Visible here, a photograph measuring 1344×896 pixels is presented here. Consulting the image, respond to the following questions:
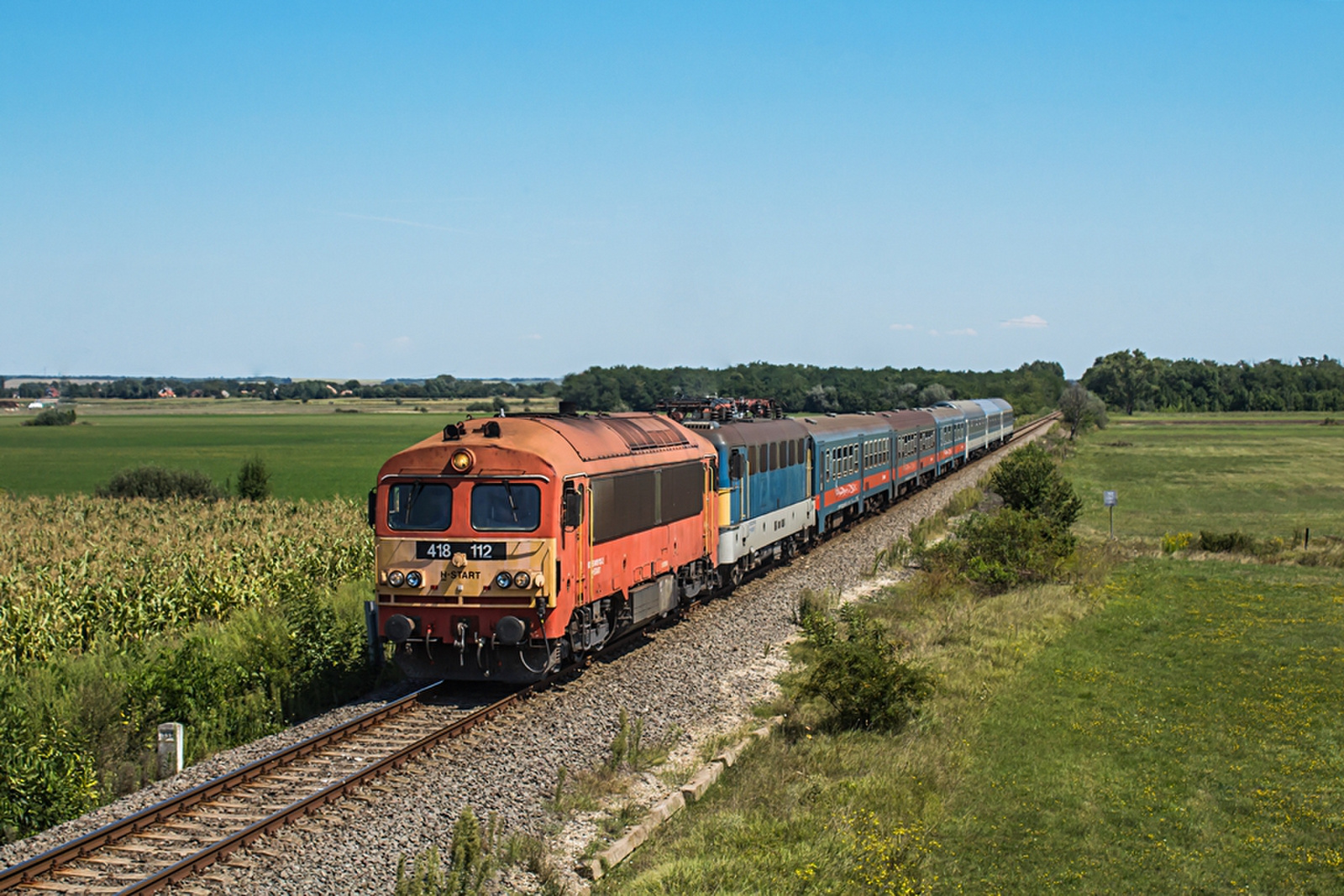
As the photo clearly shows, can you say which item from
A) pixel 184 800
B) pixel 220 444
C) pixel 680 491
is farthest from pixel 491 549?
pixel 220 444

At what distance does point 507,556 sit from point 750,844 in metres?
5.57

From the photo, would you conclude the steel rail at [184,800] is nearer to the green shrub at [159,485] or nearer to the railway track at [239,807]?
the railway track at [239,807]

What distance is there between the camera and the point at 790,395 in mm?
150375

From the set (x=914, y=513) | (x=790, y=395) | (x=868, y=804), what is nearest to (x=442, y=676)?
(x=868, y=804)

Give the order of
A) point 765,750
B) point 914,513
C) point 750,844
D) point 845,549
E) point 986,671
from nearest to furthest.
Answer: point 750,844 < point 765,750 < point 986,671 < point 845,549 < point 914,513

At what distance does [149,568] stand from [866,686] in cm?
1525

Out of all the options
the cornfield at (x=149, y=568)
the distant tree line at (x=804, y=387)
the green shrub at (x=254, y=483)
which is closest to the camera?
the cornfield at (x=149, y=568)

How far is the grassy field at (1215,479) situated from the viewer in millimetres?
48169

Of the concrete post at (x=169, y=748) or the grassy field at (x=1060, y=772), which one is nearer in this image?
the grassy field at (x=1060, y=772)

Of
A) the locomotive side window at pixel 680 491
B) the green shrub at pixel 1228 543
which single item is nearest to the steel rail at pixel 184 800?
the locomotive side window at pixel 680 491

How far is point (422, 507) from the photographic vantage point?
49.5 feet

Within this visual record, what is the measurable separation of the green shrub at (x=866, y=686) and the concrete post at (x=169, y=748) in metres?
7.97

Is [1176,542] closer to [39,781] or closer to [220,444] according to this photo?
[39,781]

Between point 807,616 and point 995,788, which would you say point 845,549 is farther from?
point 995,788
